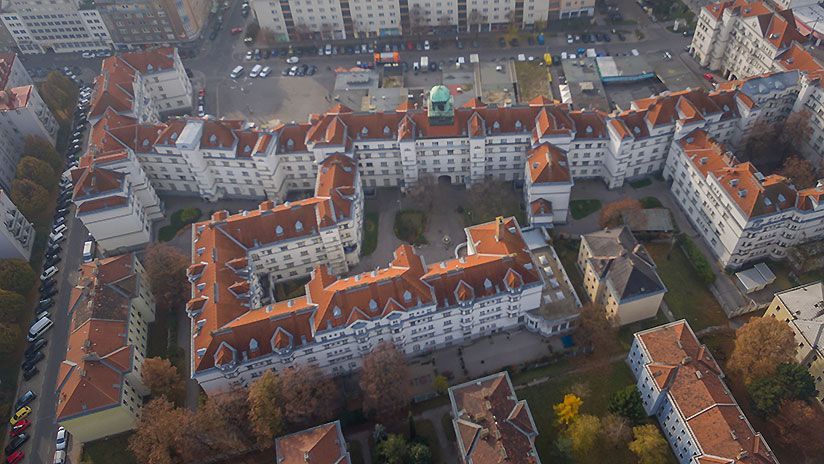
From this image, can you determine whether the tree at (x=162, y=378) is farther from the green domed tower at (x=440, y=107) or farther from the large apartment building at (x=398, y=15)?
the large apartment building at (x=398, y=15)

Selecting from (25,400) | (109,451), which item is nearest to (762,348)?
A: (109,451)

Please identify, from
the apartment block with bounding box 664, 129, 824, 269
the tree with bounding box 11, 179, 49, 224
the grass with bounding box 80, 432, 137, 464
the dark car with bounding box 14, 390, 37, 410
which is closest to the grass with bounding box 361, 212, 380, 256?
the grass with bounding box 80, 432, 137, 464

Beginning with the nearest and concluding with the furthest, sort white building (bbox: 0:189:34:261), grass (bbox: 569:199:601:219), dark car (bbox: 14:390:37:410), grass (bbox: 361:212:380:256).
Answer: dark car (bbox: 14:390:37:410) < white building (bbox: 0:189:34:261) < grass (bbox: 361:212:380:256) < grass (bbox: 569:199:601:219)

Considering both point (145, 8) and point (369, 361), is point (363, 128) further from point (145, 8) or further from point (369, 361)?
point (145, 8)

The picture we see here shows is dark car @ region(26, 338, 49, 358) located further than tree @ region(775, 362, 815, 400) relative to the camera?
Yes

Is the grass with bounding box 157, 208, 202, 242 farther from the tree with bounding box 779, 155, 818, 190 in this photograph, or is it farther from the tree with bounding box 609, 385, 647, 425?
the tree with bounding box 779, 155, 818, 190

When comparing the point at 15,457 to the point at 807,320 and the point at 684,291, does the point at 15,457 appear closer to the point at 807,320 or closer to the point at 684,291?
the point at 684,291
